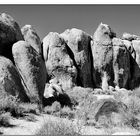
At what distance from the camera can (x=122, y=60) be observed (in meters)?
31.7

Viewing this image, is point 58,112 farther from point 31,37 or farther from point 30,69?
point 31,37

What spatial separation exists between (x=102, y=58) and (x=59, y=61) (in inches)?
211

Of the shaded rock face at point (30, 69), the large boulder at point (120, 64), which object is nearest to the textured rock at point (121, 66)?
the large boulder at point (120, 64)

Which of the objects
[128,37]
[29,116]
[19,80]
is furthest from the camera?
[128,37]

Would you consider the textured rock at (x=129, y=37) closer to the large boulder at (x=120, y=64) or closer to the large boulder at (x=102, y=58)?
the large boulder at (x=120, y=64)

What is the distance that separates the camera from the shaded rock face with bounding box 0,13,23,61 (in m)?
14.5

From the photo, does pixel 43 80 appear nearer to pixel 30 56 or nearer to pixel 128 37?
pixel 30 56

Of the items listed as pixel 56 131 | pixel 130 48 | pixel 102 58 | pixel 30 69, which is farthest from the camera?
pixel 130 48

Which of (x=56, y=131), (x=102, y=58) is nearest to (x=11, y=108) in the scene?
(x=56, y=131)

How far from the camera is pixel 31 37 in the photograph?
28.0 m

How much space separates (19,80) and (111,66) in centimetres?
1969

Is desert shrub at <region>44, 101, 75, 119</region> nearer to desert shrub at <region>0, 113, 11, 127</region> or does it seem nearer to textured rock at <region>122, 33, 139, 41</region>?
desert shrub at <region>0, 113, 11, 127</region>

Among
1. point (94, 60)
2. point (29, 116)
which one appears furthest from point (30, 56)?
point (94, 60)

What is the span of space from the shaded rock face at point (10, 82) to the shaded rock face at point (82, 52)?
1667 cm
